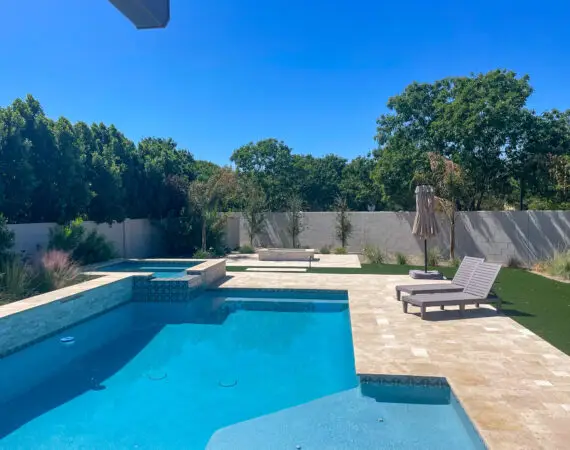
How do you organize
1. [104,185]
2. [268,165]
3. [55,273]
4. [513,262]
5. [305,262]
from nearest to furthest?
[55,273], [104,185], [513,262], [305,262], [268,165]

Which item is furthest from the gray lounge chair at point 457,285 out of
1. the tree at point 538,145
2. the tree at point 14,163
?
the tree at point 14,163

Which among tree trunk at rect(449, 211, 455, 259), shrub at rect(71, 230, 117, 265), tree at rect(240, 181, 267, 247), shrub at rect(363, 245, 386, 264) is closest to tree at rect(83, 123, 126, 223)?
shrub at rect(71, 230, 117, 265)

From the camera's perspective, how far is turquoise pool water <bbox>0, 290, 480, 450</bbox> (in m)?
4.27

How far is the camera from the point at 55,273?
9.39 metres

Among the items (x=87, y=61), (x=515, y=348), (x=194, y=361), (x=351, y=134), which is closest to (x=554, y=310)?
(x=515, y=348)

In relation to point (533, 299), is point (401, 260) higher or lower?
higher

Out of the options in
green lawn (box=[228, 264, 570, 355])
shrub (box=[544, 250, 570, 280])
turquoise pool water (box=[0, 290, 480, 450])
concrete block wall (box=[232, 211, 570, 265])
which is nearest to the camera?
turquoise pool water (box=[0, 290, 480, 450])

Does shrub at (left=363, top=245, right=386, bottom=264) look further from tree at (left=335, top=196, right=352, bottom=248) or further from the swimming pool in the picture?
the swimming pool

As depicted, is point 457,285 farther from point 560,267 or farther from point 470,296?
point 560,267

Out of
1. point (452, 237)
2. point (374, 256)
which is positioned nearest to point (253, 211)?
point (374, 256)

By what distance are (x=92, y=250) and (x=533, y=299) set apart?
12.7m

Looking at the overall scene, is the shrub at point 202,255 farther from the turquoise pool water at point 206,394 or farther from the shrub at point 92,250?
the turquoise pool water at point 206,394

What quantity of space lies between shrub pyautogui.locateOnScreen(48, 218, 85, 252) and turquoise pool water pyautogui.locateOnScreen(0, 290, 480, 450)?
4.75 m

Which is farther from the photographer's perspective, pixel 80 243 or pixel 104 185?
pixel 104 185
